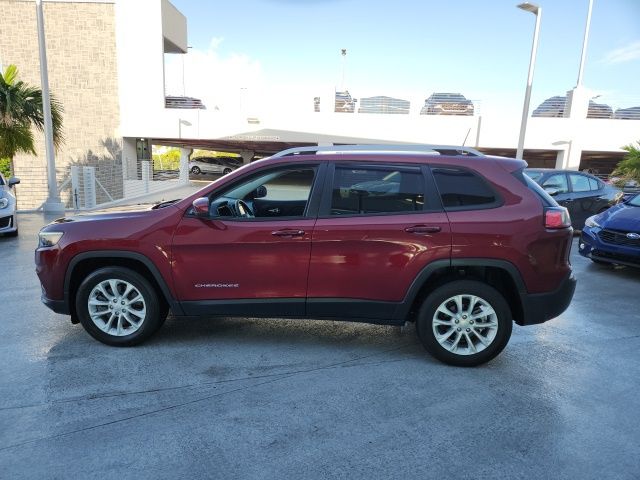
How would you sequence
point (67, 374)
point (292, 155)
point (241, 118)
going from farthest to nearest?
point (241, 118) < point (292, 155) < point (67, 374)

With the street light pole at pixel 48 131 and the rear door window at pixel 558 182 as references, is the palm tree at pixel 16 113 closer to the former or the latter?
the street light pole at pixel 48 131

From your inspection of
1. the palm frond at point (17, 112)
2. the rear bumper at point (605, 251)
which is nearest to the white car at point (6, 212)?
the palm frond at point (17, 112)

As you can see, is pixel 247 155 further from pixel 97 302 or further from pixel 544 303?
pixel 544 303

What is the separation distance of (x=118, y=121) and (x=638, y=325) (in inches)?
1010

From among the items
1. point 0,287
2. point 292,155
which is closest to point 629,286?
point 292,155

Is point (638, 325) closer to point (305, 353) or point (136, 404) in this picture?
point (305, 353)

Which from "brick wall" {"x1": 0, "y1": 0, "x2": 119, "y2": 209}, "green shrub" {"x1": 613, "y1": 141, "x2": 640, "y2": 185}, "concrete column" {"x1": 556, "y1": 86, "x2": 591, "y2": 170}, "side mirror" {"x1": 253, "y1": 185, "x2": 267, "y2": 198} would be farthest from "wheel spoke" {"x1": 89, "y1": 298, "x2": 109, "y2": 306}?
"concrete column" {"x1": 556, "y1": 86, "x2": 591, "y2": 170}

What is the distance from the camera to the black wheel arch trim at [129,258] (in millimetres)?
3820

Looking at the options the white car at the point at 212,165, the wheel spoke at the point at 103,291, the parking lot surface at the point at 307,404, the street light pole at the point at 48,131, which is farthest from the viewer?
the white car at the point at 212,165

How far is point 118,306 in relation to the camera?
396 cm

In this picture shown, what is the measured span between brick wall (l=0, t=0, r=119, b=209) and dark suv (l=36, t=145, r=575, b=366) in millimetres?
23847

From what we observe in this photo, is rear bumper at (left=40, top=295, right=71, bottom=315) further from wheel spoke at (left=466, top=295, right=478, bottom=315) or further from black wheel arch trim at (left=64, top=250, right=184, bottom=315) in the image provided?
wheel spoke at (left=466, top=295, right=478, bottom=315)

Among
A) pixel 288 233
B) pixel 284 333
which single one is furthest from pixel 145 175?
pixel 288 233

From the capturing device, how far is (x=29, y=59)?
25031mm
